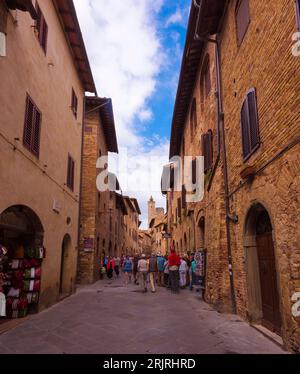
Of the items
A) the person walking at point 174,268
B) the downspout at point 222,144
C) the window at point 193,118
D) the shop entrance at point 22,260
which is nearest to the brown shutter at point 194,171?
the window at point 193,118

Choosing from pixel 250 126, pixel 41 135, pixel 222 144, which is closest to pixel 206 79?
pixel 222 144

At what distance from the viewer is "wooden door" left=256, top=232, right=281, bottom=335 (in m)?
6.31

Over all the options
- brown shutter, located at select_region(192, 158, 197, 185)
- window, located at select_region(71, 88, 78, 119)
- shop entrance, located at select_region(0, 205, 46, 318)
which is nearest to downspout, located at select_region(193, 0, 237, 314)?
brown shutter, located at select_region(192, 158, 197, 185)

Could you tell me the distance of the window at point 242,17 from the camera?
304 inches

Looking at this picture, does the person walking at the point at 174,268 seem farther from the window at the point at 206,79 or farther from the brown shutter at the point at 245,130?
the brown shutter at the point at 245,130

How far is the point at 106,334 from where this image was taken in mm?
6480

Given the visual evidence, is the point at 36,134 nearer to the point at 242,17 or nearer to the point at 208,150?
the point at 208,150

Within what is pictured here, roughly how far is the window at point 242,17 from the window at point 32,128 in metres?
5.37

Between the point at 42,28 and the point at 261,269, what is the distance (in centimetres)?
848

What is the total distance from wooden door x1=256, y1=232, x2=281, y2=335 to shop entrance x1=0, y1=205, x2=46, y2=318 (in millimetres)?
5517

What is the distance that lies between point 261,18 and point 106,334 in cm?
Answer: 696

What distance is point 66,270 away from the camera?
1235cm

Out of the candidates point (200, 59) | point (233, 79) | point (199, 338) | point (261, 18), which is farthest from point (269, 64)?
point (200, 59)
